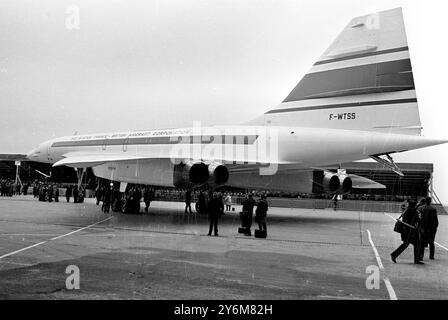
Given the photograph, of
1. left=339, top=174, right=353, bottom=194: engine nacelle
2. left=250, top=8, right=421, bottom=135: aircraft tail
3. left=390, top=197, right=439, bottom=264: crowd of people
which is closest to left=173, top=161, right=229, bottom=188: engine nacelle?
left=250, top=8, right=421, bottom=135: aircraft tail

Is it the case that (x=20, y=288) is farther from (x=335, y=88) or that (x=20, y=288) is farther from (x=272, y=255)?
(x=335, y=88)

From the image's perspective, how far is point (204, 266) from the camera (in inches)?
270

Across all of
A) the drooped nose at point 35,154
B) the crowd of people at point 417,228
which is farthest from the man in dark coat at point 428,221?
the drooped nose at point 35,154

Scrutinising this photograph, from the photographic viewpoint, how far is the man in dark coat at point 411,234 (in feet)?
26.0

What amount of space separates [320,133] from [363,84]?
1882 millimetres

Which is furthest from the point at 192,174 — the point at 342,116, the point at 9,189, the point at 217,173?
the point at 9,189

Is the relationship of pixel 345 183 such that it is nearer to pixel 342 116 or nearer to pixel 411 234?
pixel 342 116

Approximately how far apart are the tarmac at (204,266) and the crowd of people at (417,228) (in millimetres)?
311

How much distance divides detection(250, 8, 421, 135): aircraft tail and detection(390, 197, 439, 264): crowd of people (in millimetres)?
3837

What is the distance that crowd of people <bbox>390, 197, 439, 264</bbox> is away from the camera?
314 inches

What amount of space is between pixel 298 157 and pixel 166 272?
27.4 feet

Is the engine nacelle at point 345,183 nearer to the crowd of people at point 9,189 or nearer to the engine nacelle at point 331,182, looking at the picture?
the engine nacelle at point 331,182

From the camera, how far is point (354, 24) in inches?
509

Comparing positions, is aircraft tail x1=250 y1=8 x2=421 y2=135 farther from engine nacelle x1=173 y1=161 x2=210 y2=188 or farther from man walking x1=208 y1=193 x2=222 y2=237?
man walking x1=208 y1=193 x2=222 y2=237
